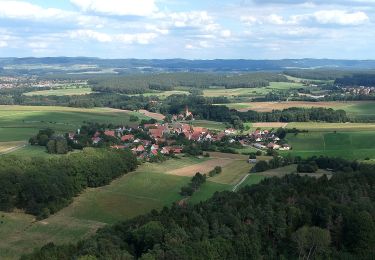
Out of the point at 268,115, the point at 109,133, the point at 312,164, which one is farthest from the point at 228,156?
the point at 268,115

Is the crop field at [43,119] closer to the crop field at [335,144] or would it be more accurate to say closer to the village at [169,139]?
the village at [169,139]

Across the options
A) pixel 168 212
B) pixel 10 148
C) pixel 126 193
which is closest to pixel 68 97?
pixel 10 148

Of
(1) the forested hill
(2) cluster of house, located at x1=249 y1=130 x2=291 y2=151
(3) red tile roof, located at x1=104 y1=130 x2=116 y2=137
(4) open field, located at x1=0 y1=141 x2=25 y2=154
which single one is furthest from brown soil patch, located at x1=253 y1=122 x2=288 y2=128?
(1) the forested hill

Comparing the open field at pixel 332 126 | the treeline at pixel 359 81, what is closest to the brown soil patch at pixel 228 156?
the open field at pixel 332 126

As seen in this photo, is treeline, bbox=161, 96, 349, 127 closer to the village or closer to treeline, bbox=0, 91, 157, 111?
the village

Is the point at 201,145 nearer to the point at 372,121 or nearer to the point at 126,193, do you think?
the point at 126,193

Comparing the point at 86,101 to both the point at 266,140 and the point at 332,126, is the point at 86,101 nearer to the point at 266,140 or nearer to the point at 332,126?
the point at 332,126
